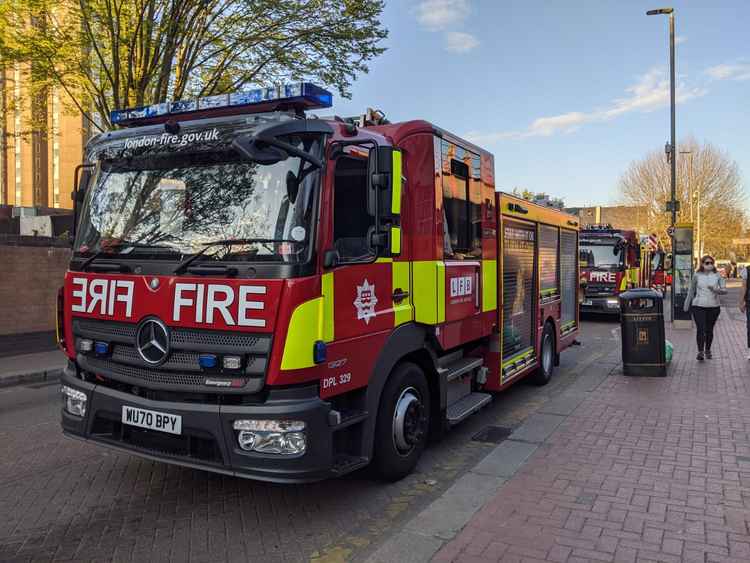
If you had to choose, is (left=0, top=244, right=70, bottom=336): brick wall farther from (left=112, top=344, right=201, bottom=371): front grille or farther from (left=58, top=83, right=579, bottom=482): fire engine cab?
(left=112, top=344, right=201, bottom=371): front grille

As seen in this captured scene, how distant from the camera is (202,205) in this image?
4094mm

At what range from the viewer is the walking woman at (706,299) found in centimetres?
1045

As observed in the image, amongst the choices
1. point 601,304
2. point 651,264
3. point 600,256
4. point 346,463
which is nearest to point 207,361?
point 346,463

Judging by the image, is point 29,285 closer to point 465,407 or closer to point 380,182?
point 465,407

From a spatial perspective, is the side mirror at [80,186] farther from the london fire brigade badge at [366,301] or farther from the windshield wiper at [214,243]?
the london fire brigade badge at [366,301]

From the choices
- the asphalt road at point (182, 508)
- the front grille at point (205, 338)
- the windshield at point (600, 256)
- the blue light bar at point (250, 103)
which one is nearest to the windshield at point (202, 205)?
the blue light bar at point (250, 103)

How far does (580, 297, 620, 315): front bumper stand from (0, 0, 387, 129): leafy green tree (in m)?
9.27

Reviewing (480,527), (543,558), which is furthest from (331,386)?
(543,558)

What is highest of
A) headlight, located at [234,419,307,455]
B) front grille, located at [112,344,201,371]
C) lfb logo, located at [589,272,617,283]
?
lfb logo, located at [589,272,617,283]

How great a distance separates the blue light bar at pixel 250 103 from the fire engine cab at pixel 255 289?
14 millimetres

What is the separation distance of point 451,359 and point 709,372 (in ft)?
18.6

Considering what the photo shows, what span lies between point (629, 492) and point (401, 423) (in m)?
1.75

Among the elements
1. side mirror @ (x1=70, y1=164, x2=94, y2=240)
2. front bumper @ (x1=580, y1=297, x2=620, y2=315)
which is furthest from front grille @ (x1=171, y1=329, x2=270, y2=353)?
front bumper @ (x1=580, y1=297, x2=620, y2=315)

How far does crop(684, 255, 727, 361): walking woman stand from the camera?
412 inches
